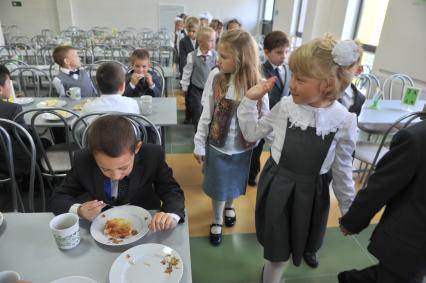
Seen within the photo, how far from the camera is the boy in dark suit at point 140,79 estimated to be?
8.98 ft

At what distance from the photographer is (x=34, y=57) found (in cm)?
521

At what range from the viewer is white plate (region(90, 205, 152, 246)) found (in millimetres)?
911

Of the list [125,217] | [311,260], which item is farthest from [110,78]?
[311,260]

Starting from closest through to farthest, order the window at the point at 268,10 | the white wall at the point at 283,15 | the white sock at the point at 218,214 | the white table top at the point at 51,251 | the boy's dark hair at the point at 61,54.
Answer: the white table top at the point at 51,251 → the white sock at the point at 218,214 → the boy's dark hair at the point at 61,54 → the white wall at the point at 283,15 → the window at the point at 268,10

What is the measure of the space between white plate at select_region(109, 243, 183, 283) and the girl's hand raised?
0.74 metres

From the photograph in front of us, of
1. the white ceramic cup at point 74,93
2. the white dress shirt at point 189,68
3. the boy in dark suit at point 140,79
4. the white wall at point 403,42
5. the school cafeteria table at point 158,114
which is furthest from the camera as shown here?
the white wall at point 403,42

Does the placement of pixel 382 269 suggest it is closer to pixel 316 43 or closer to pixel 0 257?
pixel 316 43

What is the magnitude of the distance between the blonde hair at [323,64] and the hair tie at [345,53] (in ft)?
0.09

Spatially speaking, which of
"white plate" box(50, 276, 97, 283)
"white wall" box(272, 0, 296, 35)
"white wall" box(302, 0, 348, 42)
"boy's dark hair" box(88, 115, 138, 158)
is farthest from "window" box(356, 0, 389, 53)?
"white plate" box(50, 276, 97, 283)

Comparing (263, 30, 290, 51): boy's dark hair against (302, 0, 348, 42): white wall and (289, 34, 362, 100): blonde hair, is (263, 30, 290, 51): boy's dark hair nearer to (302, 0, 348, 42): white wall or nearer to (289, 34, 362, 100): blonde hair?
(289, 34, 362, 100): blonde hair

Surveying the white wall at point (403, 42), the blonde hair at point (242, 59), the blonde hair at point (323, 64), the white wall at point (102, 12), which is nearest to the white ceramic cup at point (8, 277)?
the blonde hair at point (323, 64)

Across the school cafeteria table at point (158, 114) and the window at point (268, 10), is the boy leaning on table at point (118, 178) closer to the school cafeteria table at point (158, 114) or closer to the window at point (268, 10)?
the school cafeteria table at point (158, 114)

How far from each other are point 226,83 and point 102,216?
0.93 m

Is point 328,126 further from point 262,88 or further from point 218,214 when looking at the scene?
point 218,214
